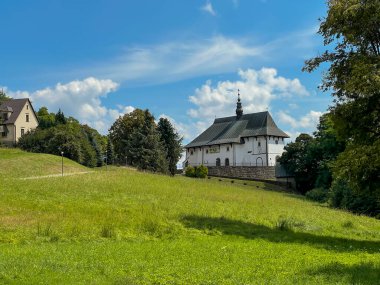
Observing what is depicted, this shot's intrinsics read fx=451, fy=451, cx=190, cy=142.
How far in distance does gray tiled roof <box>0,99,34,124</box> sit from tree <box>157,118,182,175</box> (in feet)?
82.7

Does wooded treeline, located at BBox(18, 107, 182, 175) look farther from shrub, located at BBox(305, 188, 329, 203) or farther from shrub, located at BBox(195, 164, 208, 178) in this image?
shrub, located at BBox(305, 188, 329, 203)

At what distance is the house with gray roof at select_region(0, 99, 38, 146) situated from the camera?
7611 cm

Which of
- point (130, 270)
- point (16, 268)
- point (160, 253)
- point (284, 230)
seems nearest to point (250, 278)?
point (130, 270)

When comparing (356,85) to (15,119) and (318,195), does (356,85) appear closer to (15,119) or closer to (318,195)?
(318,195)

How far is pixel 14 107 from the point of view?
78.8m

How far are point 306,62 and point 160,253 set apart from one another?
12.8 meters

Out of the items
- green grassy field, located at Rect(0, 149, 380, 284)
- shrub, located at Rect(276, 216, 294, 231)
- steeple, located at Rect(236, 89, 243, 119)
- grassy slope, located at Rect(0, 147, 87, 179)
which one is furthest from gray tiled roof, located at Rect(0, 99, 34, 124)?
shrub, located at Rect(276, 216, 294, 231)

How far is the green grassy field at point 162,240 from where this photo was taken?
10.8 meters

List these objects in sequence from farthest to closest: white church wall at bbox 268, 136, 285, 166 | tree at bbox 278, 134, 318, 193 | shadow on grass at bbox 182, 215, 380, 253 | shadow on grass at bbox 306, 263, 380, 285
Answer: white church wall at bbox 268, 136, 285, 166 < tree at bbox 278, 134, 318, 193 < shadow on grass at bbox 182, 215, 380, 253 < shadow on grass at bbox 306, 263, 380, 285

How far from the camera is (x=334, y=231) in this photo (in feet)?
78.3

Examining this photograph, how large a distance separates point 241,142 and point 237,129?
383 cm

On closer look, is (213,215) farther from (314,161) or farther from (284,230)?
(314,161)

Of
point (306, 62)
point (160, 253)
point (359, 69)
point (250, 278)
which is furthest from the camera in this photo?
point (306, 62)

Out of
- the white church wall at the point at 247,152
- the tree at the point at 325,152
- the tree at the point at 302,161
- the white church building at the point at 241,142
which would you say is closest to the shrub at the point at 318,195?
the tree at the point at 325,152
